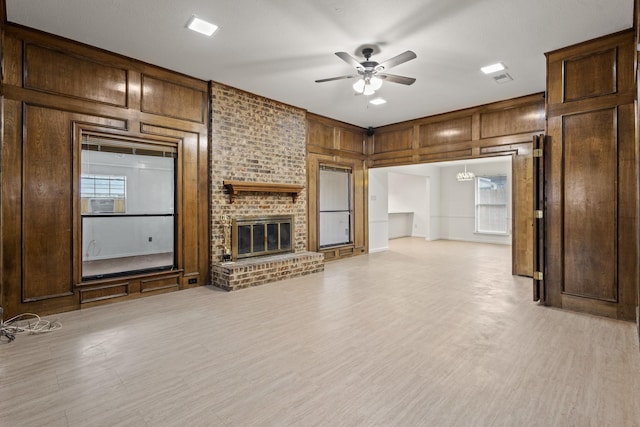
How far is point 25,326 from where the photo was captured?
3.34m

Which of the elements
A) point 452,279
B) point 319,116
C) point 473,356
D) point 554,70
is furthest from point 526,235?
point 319,116

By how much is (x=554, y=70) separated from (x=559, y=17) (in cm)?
87

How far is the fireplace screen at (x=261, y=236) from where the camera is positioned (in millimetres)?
5332

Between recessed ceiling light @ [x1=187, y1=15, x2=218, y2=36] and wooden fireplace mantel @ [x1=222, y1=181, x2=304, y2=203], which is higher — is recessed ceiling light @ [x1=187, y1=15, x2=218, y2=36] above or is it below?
above

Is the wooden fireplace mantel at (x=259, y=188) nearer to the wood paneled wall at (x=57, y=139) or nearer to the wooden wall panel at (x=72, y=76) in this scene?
the wood paneled wall at (x=57, y=139)

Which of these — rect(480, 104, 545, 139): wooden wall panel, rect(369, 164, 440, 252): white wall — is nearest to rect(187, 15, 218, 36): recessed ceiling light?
rect(480, 104, 545, 139): wooden wall panel

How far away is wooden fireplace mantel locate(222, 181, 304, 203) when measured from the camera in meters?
5.19

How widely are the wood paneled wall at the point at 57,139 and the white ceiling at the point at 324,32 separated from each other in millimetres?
304

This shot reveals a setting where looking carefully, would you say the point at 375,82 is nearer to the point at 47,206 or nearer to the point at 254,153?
the point at 254,153

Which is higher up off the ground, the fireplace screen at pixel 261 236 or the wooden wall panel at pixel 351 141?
the wooden wall panel at pixel 351 141

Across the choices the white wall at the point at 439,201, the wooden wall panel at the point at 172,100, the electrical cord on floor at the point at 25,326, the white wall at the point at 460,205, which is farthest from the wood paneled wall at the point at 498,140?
the electrical cord on floor at the point at 25,326

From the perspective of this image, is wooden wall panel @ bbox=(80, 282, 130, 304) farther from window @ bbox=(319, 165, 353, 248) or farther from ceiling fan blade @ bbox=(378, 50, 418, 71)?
ceiling fan blade @ bbox=(378, 50, 418, 71)

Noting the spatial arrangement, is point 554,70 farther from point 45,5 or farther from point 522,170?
point 45,5

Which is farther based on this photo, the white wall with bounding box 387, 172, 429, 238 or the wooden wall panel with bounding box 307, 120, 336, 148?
the white wall with bounding box 387, 172, 429, 238
